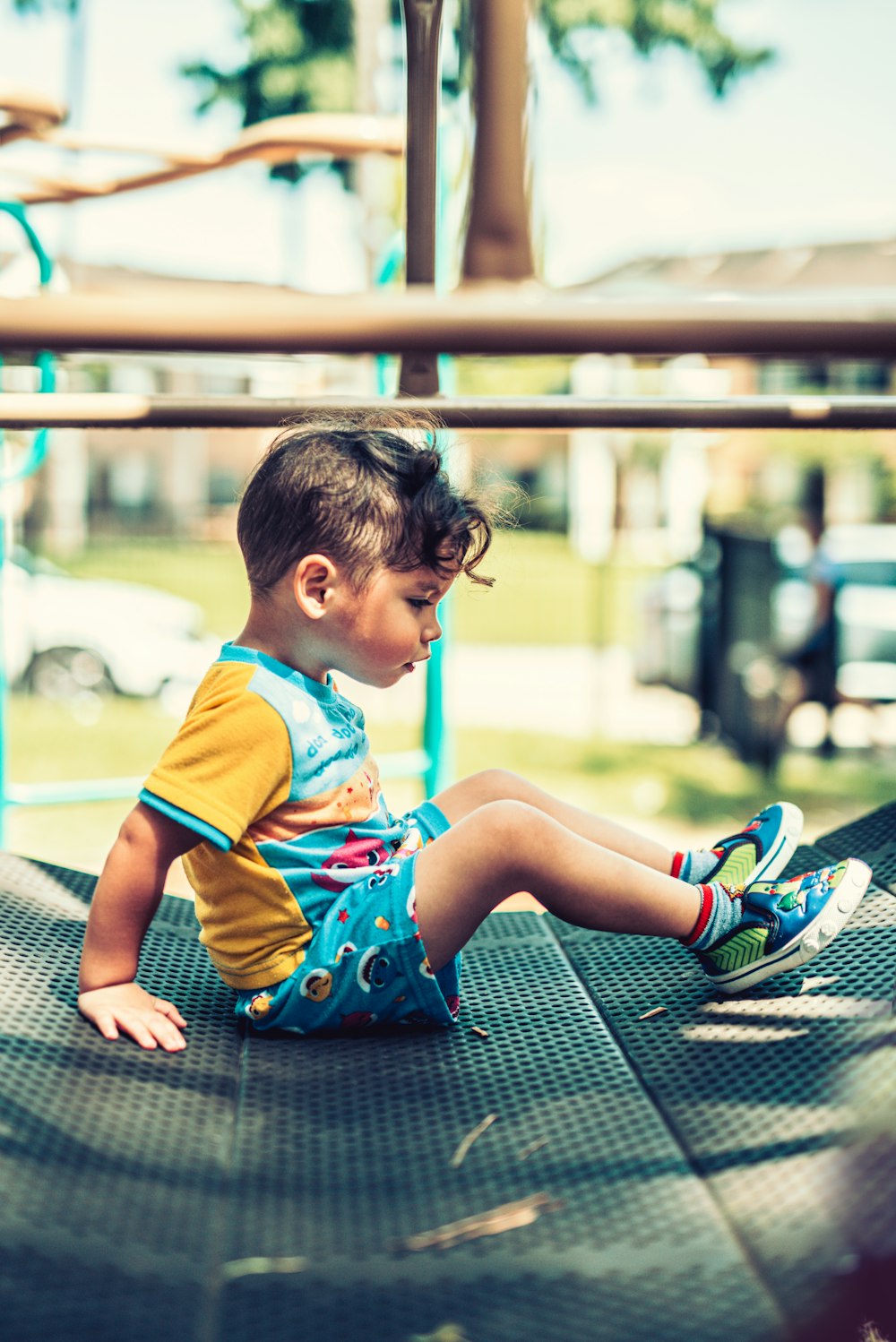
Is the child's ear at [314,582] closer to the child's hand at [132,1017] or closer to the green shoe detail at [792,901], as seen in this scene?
the child's hand at [132,1017]

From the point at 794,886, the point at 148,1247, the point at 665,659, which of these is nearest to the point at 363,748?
the point at 794,886

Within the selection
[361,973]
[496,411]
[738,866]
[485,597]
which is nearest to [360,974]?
[361,973]

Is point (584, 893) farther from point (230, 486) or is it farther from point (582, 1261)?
point (230, 486)

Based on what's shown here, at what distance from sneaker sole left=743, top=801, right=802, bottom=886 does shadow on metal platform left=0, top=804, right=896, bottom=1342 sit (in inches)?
4.7

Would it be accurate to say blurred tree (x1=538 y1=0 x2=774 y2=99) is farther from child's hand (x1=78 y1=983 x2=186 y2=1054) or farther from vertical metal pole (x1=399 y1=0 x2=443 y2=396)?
child's hand (x1=78 y1=983 x2=186 y2=1054)

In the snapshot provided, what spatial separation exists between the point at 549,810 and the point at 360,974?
14.8 inches

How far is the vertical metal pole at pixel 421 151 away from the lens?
134cm

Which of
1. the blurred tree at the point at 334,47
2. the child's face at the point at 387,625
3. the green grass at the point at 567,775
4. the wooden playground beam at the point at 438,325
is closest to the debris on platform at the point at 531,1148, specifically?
the child's face at the point at 387,625

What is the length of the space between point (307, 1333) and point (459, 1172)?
27 centimetres

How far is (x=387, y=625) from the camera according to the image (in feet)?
5.14

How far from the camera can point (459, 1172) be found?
47.2 inches

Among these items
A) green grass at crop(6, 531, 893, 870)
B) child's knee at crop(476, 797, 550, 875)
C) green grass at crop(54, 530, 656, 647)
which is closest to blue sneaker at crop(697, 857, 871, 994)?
child's knee at crop(476, 797, 550, 875)

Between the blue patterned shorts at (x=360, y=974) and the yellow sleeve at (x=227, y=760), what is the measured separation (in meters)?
0.16

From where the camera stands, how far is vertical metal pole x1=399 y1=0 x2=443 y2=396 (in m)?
1.34
